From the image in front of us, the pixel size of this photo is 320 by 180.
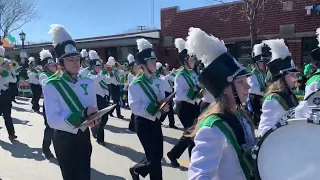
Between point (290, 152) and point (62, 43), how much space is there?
125 inches

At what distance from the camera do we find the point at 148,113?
5211 mm

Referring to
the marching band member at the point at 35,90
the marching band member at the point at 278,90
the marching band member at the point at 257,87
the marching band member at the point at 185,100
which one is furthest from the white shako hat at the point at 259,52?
the marching band member at the point at 35,90

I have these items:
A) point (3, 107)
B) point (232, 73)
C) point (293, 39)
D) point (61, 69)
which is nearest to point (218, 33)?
point (293, 39)

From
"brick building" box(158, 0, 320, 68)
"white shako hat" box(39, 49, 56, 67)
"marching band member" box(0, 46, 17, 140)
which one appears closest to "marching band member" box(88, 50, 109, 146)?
"white shako hat" box(39, 49, 56, 67)

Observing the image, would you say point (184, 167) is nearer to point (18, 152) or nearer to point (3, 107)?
point (18, 152)

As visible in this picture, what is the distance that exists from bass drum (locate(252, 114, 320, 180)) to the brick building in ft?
53.6

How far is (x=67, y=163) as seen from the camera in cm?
408

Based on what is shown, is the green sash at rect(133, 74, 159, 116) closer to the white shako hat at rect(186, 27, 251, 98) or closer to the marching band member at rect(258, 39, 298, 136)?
the marching band member at rect(258, 39, 298, 136)

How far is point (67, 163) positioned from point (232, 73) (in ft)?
7.73

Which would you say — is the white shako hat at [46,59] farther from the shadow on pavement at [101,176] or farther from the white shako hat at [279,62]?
the white shako hat at [279,62]

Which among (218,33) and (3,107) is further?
(218,33)

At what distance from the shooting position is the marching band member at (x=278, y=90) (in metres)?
3.76

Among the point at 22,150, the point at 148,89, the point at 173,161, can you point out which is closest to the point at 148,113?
the point at 148,89

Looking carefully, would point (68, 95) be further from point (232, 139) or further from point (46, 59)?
point (46, 59)
